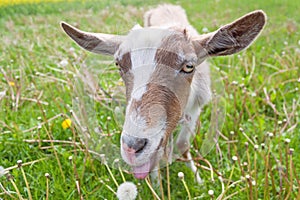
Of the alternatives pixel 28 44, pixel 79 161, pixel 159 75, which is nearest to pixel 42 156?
pixel 79 161

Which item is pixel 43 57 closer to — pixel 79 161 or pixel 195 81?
pixel 79 161

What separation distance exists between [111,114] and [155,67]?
140 cm

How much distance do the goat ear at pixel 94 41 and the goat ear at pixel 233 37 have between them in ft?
1.17

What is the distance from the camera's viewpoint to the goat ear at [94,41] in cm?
174

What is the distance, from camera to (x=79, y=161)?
8.05ft

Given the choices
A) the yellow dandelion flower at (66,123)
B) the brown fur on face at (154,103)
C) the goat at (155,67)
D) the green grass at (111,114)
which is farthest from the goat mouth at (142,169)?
the yellow dandelion flower at (66,123)

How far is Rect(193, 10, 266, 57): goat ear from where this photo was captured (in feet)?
5.17

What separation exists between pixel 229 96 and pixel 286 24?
206 cm

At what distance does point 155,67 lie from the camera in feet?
4.68

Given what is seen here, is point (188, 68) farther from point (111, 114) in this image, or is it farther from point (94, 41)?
point (111, 114)

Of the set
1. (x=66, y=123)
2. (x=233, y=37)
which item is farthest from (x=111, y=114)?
(x=233, y=37)

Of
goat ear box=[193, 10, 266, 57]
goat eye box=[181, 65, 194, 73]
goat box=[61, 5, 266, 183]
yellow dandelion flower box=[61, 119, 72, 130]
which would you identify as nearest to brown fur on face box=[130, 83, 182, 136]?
goat box=[61, 5, 266, 183]

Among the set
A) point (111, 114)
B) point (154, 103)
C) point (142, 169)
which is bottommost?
point (111, 114)

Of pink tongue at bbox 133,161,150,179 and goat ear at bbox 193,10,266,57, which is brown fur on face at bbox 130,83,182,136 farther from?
goat ear at bbox 193,10,266,57
